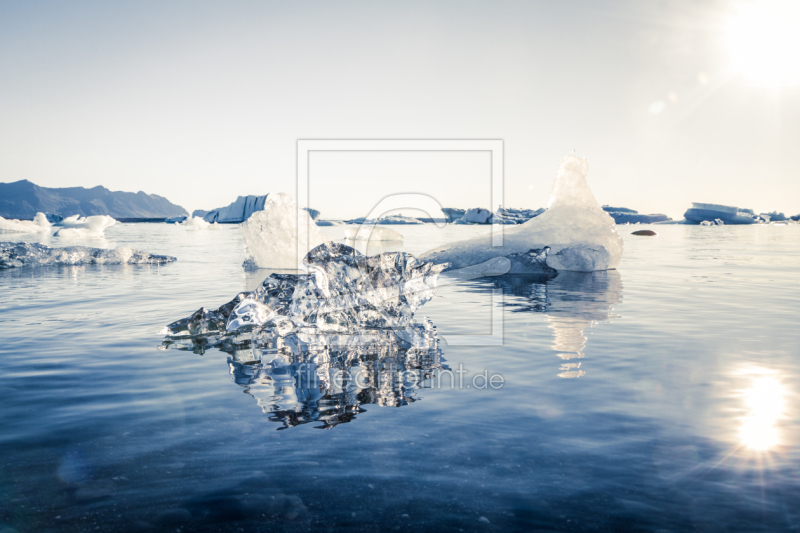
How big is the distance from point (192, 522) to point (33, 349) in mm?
4181

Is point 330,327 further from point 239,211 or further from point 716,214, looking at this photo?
point 716,214

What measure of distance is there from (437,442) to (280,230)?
11.0 meters

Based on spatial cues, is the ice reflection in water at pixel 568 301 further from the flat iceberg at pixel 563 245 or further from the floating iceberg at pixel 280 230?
the floating iceberg at pixel 280 230

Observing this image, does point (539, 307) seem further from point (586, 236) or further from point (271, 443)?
point (586, 236)

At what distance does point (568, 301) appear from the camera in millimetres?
8664

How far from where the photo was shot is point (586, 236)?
14.2m

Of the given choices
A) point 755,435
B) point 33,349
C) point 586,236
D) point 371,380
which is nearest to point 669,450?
point 755,435

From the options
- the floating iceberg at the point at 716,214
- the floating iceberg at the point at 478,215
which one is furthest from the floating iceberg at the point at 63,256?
the floating iceberg at the point at 716,214

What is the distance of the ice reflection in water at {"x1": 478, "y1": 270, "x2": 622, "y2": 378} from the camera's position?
5.34m

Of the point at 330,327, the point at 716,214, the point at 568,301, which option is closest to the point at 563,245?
the point at 568,301

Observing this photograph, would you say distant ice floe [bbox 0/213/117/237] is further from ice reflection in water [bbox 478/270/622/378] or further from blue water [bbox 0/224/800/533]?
blue water [bbox 0/224/800/533]

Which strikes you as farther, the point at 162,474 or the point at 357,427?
the point at 357,427

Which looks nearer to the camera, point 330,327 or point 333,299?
point 330,327

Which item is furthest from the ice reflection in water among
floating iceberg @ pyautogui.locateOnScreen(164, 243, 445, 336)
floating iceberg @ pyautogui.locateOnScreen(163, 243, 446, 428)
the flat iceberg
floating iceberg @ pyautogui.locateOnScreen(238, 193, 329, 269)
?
floating iceberg @ pyautogui.locateOnScreen(238, 193, 329, 269)
